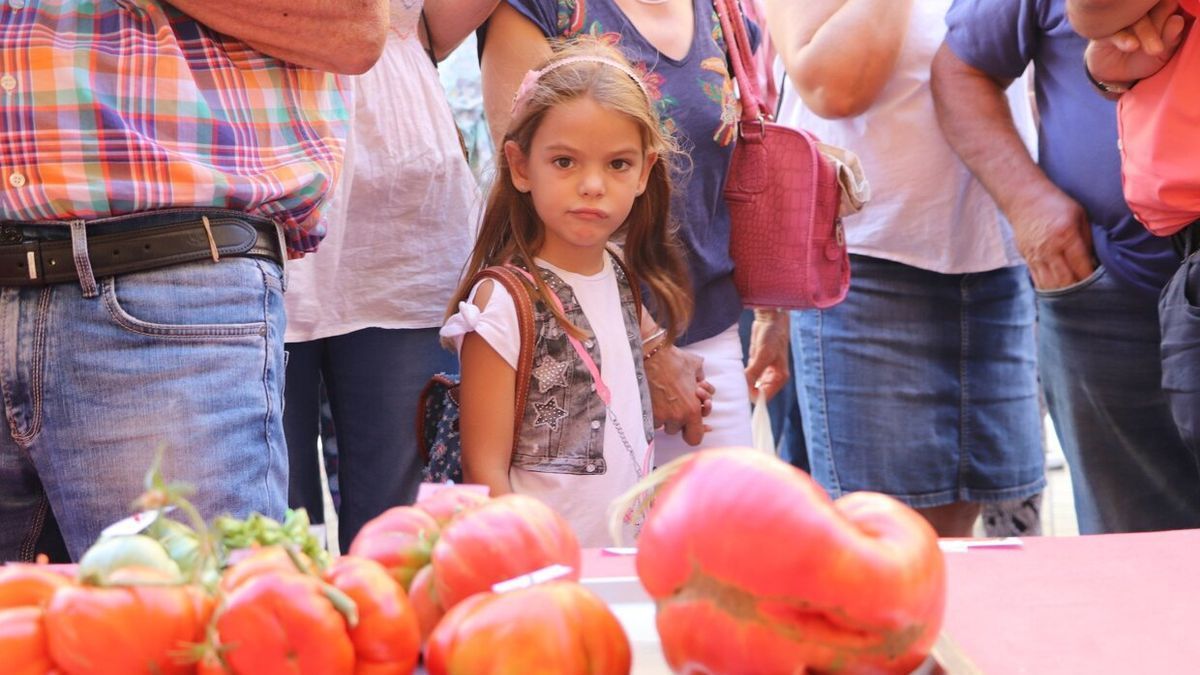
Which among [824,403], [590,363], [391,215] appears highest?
[391,215]

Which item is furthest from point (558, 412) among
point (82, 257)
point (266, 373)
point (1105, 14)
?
point (1105, 14)

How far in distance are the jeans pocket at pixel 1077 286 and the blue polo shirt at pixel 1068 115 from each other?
21mm

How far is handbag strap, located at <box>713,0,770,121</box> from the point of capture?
2178mm

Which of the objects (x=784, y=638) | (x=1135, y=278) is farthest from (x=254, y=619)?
(x=1135, y=278)

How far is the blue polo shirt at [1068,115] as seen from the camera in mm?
2039

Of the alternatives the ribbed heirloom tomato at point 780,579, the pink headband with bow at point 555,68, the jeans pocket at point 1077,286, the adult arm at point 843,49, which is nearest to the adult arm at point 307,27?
the pink headband with bow at point 555,68

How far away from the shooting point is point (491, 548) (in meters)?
0.81

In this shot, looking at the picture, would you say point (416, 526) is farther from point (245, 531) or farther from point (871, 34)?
point (871, 34)

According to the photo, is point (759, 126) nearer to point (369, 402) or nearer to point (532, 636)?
point (369, 402)

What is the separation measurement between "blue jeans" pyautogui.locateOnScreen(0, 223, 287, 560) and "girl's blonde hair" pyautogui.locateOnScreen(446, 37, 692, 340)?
0.57 m

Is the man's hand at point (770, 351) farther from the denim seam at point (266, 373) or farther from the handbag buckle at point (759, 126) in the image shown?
the denim seam at point (266, 373)

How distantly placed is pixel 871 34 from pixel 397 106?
866 millimetres

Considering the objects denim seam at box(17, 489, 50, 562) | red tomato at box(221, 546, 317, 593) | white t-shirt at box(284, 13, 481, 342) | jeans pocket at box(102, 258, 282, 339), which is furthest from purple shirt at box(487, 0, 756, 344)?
red tomato at box(221, 546, 317, 593)

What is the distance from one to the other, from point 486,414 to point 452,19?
2.35 feet
